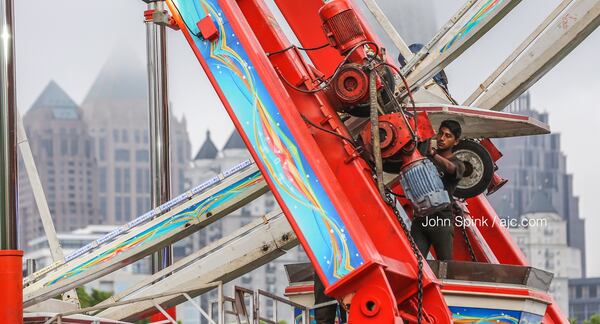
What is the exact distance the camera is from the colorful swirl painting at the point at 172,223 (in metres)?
13.8

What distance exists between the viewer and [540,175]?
542 ft

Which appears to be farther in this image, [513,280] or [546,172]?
[546,172]

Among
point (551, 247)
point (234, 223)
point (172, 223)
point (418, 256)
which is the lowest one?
point (418, 256)

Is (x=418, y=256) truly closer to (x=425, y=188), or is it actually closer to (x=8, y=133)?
(x=425, y=188)

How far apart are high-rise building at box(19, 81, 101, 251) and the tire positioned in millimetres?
157385

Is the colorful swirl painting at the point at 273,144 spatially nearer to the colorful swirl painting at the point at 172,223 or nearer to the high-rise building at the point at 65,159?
the colorful swirl painting at the point at 172,223

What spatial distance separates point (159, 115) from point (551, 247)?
139 metres

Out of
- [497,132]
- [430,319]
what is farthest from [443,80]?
[430,319]

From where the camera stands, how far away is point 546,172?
550 ft

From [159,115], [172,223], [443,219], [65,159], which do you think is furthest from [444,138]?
[65,159]

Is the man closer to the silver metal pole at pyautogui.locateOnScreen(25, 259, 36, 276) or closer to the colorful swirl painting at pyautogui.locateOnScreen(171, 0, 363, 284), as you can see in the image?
the colorful swirl painting at pyautogui.locateOnScreen(171, 0, 363, 284)

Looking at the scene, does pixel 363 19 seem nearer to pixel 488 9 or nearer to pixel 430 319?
pixel 488 9

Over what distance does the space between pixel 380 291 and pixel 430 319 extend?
1.85 feet

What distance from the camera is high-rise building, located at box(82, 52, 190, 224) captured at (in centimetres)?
17675
